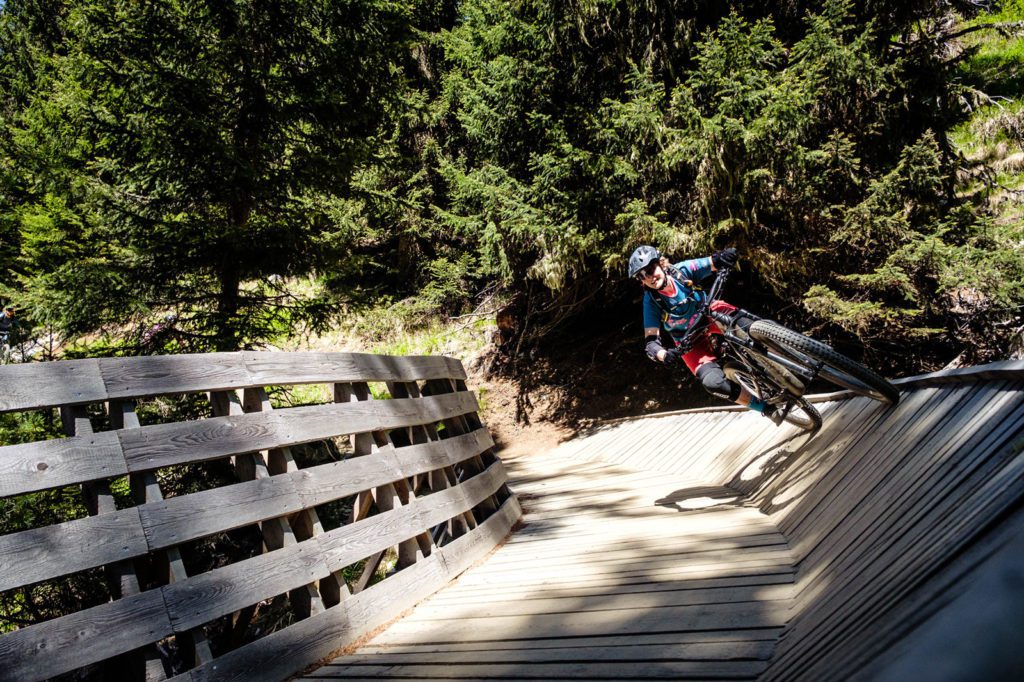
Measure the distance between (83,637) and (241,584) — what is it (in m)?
0.71

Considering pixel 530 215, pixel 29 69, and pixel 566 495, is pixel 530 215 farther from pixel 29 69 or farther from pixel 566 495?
pixel 29 69

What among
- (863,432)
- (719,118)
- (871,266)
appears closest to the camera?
(863,432)

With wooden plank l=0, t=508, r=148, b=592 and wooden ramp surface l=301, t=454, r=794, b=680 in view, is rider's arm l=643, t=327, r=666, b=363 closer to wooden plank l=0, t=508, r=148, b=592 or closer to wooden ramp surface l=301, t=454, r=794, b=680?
wooden ramp surface l=301, t=454, r=794, b=680

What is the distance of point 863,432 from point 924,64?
906cm

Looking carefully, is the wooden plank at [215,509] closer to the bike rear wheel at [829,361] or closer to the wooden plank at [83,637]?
the wooden plank at [83,637]

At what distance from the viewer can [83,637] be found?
2506 mm

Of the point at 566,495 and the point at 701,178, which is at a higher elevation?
the point at 701,178

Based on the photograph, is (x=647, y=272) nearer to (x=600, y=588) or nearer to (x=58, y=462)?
(x=600, y=588)

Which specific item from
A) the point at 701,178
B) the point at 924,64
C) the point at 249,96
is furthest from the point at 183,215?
the point at 924,64

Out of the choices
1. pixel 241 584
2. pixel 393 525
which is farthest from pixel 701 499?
pixel 241 584

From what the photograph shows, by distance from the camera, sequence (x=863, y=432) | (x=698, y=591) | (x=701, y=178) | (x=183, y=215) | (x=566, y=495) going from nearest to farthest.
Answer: (x=698, y=591), (x=863, y=432), (x=566, y=495), (x=183, y=215), (x=701, y=178)

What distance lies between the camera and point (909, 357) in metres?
11.5

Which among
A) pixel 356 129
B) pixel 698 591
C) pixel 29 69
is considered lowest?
pixel 698 591

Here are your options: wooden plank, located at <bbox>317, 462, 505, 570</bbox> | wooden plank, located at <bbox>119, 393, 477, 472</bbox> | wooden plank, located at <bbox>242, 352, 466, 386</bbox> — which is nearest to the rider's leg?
wooden plank, located at <bbox>317, 462, 505, 570</bbox>
